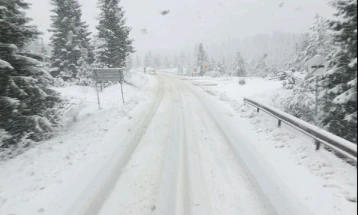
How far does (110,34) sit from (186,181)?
2856 cm

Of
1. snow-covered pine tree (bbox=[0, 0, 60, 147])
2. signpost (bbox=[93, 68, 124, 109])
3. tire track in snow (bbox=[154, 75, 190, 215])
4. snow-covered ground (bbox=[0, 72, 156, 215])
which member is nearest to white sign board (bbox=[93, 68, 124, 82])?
signpost (bbox=[93, 68, 124, 109])

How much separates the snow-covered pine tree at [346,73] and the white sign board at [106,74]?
1859cm

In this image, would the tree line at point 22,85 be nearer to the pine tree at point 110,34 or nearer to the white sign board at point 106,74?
the white sign board at point 106,74

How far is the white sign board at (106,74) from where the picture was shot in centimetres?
1961

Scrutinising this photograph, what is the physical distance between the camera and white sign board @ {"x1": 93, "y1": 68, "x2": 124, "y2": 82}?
19609 mm

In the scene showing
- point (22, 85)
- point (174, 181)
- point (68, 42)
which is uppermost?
A: point (68, 42)

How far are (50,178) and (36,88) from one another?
18.6ft

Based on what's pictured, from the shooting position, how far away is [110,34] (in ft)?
105

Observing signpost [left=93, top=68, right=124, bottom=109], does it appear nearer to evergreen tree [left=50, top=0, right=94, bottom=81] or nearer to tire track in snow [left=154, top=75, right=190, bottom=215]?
tire track in snow [left=154, top=75, right=190, bottom=215]

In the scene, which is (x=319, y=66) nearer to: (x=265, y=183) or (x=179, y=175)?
Result: (x=265, y=183)

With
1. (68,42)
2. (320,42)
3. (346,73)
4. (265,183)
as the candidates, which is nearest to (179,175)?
(265,183)

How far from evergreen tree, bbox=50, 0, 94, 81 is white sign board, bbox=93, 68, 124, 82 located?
12.9 metres

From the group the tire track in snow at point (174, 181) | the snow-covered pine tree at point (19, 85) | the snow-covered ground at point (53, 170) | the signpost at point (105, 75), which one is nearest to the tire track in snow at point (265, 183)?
the tire track in snow at point (174, 181)

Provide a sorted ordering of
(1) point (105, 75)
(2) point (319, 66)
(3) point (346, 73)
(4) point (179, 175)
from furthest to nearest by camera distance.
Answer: (1) point (105, 75), (4) point (179, 175), (2) point (319, 66), (3) point (346, 73)
